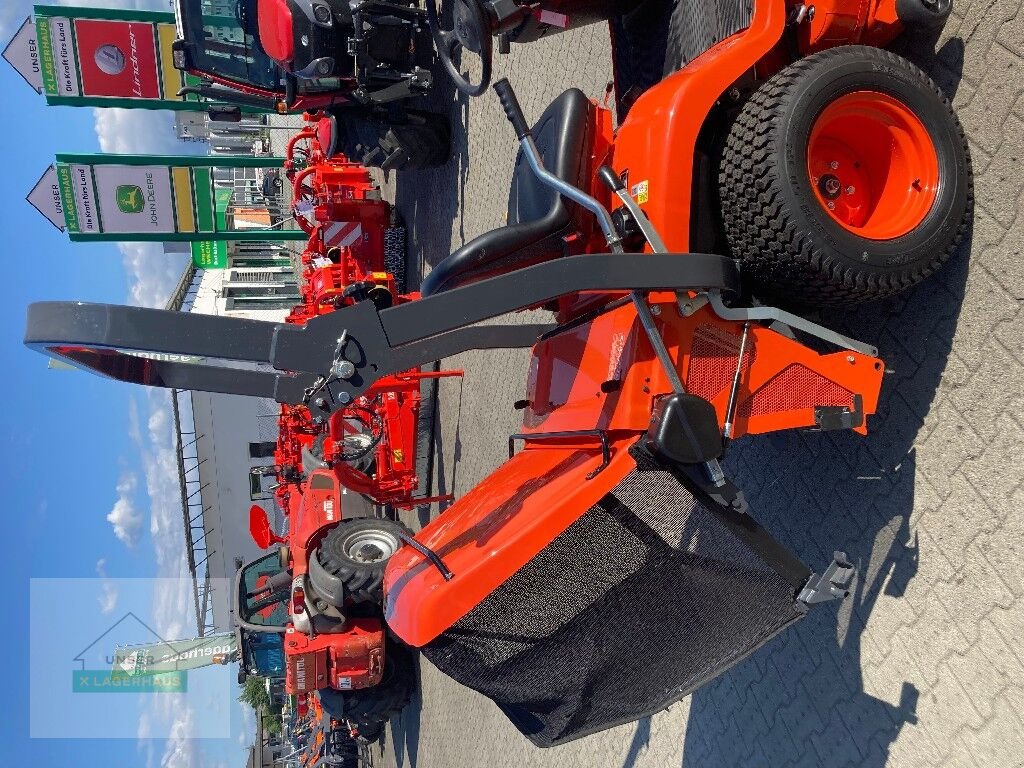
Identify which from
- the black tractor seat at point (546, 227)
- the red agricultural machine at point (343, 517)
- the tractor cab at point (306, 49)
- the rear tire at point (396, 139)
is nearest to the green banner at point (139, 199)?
the red agricultural machine at point (343, 517)

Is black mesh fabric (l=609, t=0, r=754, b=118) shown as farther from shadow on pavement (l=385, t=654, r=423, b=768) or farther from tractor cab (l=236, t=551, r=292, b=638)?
shadow on pavement (l=385, t=654, r=423, b=768)

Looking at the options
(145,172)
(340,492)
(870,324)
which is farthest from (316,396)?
(145,172)

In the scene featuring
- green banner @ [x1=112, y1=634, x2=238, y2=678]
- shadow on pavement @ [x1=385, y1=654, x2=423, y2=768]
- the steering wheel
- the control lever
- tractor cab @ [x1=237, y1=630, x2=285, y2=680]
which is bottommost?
green banner @ [x1=112, y1=634, x2=238, y2=678]

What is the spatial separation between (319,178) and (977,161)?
651cm

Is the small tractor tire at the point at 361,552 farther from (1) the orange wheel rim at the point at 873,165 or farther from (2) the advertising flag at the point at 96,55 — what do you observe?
(2) the advertising flag at the point at 96,55

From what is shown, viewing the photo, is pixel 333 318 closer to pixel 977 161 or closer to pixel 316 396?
pixel 316 396

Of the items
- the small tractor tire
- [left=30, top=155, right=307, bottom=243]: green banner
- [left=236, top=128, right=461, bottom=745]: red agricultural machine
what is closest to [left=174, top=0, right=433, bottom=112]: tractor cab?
[left=236, top=128, right=461, bottom=745]: red agricultural machine

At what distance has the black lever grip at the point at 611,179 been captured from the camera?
2.19 meters

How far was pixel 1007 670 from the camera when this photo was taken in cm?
237

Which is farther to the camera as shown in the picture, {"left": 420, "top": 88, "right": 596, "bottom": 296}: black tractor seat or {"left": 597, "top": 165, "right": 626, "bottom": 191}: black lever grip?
{"left": 420, "top": 88, "right": 596, "bottom": 296}: black tractor seat

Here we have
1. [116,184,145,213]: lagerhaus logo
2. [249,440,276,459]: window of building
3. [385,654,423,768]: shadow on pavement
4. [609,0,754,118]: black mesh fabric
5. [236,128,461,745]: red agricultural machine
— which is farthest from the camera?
[249,440,276,459]: window of building

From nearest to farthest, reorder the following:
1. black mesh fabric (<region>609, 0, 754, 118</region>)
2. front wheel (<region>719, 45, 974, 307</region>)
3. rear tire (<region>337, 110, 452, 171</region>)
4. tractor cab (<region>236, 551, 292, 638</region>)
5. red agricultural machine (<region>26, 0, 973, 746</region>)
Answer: red agricultural machine (<region>26, 0, 973, 746</region>) < front wheel (<region>719, 45, 974, 307</region>) < black mesh fabric (<region>609, 0, 754, 118</region>) < tractor cab (<region>236, 551, 292, 638</region>) < rear tire (<region>337, 110, 452, 171</region>)

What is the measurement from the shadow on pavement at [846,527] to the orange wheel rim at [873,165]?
1.05 ft

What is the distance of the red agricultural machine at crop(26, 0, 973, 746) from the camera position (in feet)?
6.48
